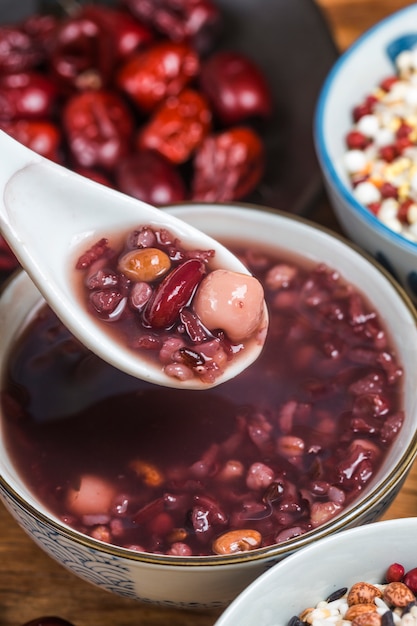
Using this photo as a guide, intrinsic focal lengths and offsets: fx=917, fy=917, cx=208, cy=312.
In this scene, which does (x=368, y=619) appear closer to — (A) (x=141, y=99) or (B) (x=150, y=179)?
(B) (x=150, y=179)

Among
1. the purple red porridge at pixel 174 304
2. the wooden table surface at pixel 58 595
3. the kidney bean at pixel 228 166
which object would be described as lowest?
the wooden table surface at pixel 58 595

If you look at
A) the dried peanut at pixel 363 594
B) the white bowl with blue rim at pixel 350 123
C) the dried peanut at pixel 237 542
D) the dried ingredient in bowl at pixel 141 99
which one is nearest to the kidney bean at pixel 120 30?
the dried ingredient in bowl at pixel 141 99

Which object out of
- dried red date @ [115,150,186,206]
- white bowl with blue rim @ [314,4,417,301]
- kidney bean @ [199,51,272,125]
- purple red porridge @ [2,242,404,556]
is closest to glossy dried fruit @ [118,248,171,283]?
purple red porridge @ [2,242,404,556]

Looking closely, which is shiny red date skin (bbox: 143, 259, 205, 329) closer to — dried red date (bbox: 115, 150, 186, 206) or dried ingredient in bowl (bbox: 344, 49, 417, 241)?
dried ingredient in bowl (bbox: 344, 49, 417, 241)

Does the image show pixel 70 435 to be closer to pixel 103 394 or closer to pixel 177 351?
pixel 103 394

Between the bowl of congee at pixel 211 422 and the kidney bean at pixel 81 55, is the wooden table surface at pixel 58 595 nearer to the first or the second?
the bowl of congee at pixel 211 422

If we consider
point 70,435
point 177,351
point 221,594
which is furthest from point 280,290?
point 221,594

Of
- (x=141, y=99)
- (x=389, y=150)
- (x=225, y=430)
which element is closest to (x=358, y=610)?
(x=225, y=430)
